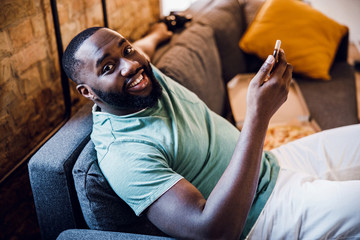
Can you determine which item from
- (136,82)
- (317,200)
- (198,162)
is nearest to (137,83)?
(136,82)

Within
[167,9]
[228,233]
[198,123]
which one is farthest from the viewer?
[167,9]

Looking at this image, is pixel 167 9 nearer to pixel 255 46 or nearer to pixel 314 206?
pixel 255 46

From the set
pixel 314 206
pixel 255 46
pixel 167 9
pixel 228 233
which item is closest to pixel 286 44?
pixel 255 46

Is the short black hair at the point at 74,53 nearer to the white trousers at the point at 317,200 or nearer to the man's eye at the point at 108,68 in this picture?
the man's eye at the point at 108,68

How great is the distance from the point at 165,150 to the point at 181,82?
1.88ft

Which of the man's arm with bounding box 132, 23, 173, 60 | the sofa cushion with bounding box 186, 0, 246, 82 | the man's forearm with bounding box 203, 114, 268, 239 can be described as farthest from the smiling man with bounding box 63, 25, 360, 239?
the sofa cushion with bounding box 186, 0, 246, 82

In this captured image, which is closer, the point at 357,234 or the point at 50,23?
the point at 357,234

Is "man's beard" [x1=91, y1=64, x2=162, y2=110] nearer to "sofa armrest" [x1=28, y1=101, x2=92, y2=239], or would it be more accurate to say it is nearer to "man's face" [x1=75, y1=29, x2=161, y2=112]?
"man's face" [x1=75, y1=29, x2=161, y2=112]

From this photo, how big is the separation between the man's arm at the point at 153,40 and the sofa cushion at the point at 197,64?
0.09 meters

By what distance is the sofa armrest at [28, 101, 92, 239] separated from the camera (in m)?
1.06

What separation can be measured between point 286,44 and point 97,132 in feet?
5.38

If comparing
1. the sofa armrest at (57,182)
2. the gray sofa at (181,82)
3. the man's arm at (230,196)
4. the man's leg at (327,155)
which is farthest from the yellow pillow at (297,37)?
Result: the sofa armrest at (57,182)

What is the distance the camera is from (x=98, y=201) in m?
1.01

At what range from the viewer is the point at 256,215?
1132mm
